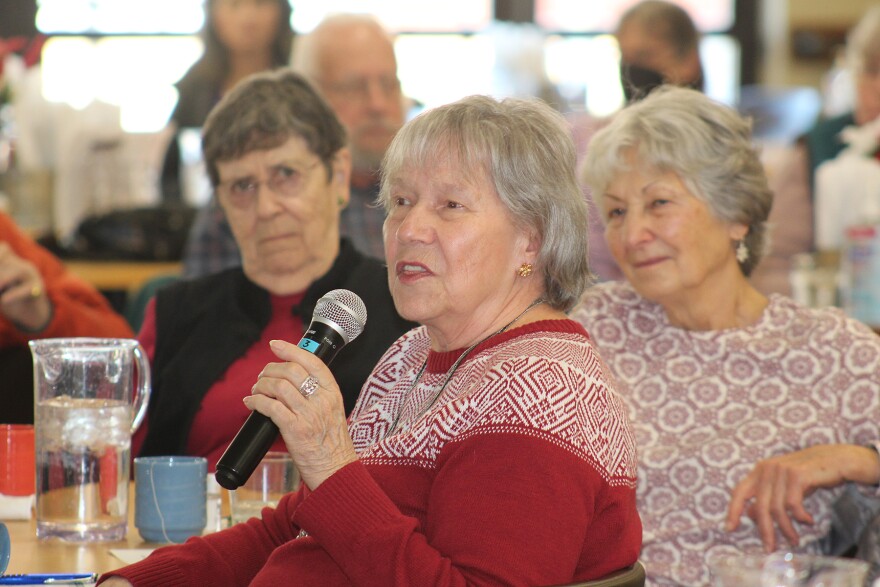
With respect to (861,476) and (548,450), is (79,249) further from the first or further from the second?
(548,450)

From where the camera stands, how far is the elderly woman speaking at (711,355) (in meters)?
2.30

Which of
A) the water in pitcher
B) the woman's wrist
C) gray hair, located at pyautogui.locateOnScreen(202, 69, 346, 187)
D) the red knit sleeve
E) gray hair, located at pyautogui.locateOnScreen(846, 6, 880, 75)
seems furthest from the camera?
gray hair, located at pyautogui.locateOnScreen(846, 6, 880, 75)

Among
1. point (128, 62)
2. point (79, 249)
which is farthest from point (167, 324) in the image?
point (128, 62)

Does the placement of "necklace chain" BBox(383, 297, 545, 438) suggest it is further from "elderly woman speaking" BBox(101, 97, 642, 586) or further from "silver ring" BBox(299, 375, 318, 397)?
"silver ring" BBox(299, 375, 318, 397)

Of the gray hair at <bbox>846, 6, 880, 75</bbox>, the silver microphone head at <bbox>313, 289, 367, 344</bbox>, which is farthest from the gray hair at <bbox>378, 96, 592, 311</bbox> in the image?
the gray hair at <bbox>846, 6, 880, 75</bbox>

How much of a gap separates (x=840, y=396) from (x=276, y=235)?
121 centimetres

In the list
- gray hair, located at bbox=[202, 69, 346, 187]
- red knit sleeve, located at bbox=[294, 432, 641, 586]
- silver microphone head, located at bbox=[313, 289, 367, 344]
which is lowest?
red knit sleeve, located at bbox=[294, 432, 641, 586]

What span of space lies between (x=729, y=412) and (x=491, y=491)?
110 centimetres

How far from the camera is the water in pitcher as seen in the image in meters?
1.88

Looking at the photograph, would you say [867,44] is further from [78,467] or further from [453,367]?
[78,467]

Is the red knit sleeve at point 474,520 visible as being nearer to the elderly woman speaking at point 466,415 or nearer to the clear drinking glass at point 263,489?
the elderly woman speaking at point 466,415

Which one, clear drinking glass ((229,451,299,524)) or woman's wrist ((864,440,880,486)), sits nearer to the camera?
clear drinking glass ((229,451,299,524))

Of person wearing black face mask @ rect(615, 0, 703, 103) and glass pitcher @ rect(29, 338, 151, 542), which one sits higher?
person wearing black face mask @ rect(615, 0, 703, 103)

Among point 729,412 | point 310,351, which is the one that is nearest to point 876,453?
point 729,412
